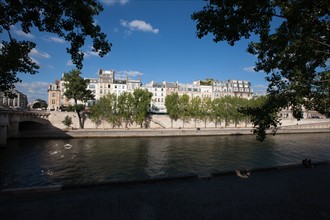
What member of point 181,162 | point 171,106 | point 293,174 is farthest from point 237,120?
point 293,174

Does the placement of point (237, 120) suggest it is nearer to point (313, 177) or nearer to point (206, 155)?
point (206, 155)

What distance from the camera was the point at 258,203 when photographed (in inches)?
358

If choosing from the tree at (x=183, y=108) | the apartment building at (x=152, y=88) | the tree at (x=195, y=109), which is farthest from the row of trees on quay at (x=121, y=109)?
the apartment building at (x=152, y=88)

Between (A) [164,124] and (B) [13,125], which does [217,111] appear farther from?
(B) [13,125]

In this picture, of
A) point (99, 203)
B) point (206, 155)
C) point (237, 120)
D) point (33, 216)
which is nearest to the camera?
point (33, 216)

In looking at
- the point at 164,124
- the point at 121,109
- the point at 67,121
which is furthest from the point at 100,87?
the point at 164,124

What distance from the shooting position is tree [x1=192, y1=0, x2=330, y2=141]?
6.65m

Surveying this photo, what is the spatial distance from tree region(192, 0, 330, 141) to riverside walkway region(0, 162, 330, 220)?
3149mm

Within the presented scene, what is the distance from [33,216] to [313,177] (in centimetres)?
1527

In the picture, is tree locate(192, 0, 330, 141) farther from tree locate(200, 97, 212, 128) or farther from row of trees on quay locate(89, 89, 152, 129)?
tree locate(200, 97, 212, 128)

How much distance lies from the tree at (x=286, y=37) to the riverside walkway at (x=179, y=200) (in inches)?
124

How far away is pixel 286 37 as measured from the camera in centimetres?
784

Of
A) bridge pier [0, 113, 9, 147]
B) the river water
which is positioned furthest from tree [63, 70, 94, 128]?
the river water

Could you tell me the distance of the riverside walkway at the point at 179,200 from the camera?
7.76m
